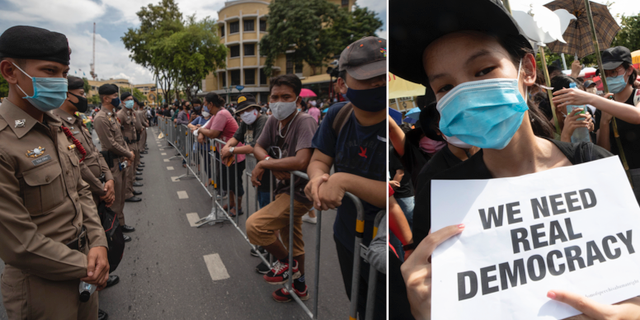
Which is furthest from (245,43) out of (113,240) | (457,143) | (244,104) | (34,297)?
(457,143)

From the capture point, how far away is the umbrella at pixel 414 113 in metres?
0.74

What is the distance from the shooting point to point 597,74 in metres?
0.91

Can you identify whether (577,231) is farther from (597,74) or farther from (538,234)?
(597,74)

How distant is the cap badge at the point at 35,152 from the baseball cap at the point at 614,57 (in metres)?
A: 2.20

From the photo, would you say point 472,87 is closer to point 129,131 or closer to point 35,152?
point 35,152

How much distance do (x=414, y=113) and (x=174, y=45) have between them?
30.4 m

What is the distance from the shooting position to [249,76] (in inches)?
1741

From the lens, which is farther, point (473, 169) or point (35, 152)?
point (35, 152)

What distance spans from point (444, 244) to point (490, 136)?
250 mm

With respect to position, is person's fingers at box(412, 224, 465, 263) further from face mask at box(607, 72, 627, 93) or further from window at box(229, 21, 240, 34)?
window at box(229, 21, 240, 34)

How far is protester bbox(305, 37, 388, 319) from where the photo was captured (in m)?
1.54

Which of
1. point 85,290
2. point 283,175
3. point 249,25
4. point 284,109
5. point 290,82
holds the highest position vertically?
point 249,25

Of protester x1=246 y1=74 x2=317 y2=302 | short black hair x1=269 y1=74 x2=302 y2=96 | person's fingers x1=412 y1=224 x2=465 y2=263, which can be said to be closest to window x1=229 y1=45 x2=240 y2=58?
short black hair x1=269 y1=74 x2=302 y2=96

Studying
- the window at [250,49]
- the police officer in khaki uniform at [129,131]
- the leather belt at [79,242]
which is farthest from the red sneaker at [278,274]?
the window at [250,49]
